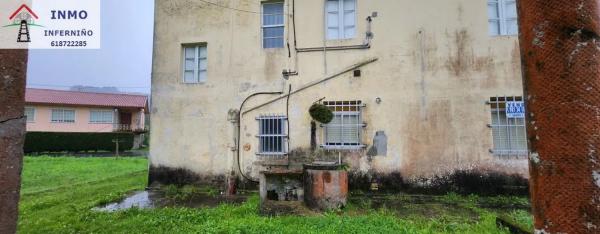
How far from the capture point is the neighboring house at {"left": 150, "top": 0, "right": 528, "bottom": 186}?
7586 millimetres

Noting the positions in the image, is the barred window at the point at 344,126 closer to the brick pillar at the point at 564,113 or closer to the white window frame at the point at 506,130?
the white window frame at the point at 506,130

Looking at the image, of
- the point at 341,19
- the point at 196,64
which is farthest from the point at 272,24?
the point at 196,64

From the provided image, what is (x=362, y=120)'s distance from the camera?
8008 millimetres

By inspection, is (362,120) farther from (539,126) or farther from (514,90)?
(539,126)

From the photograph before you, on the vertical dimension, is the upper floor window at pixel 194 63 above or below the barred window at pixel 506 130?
above

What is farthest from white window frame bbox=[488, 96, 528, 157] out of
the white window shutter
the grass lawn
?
the white window shutter

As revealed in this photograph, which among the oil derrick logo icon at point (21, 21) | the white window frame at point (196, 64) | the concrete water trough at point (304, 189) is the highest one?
the white window frame at point (196, 64)

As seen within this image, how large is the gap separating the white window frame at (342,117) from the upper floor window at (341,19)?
1668 mm

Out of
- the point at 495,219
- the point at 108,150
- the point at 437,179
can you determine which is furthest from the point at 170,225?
the point at 108,150

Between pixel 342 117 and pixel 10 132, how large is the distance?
7160 mm

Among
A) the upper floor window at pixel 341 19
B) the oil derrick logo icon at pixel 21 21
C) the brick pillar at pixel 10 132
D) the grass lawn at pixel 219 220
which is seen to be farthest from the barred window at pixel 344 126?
the brick pillar at pixel 10 132

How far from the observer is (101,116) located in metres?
28.4

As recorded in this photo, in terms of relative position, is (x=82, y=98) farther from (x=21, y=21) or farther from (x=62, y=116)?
(x=21, y=21)

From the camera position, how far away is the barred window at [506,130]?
7383 mm
